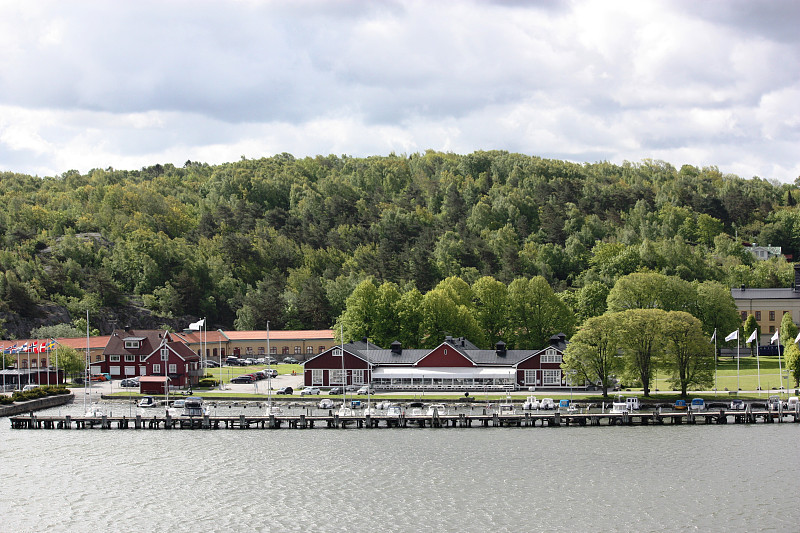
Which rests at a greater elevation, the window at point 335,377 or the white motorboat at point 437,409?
the window at point 335,377

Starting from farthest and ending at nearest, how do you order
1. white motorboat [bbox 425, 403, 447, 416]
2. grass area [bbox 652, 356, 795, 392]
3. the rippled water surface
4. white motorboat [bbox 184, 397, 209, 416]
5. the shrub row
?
1. grass area [bbox 652, 356, 795, 392]
2. the shrub row
3. white motorboat [bbox 184, 397, 209, 416]
4. white motorboat [bbox 425, 403, 447, 416]
5. the rippled water surface

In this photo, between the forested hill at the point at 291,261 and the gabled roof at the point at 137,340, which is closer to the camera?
the gabled roof at the point at 137,340

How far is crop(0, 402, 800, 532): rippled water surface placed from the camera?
1745 inches

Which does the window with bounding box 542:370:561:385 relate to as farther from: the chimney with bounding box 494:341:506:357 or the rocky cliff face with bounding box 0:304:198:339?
the rocky cliff face with bounding box 0:304:198:339

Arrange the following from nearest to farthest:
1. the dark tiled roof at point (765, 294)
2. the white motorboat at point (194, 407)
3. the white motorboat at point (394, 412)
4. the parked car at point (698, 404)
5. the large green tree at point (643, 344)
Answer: the white motorboat at point (394, 412) < the parked car at point (698, 404) < the white motorboat at point (194, 407) < the large green tree at point (643, 344) < the dark tiled roof at point (765, 294)

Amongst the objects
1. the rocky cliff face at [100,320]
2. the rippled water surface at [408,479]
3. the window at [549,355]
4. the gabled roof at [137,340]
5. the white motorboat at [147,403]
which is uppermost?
the rocky cliff face at [100,320]

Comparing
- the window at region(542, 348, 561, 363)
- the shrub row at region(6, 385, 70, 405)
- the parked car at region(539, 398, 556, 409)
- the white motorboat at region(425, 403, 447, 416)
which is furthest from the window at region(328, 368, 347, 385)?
the shrub row at region(6, 385, 70, 405)

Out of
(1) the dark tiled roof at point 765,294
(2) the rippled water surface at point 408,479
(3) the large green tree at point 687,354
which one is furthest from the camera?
(1) the dark tiled roof at point 765,294

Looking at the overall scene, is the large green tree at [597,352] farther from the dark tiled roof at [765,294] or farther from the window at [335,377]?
the dark tiled roof at [765,294]

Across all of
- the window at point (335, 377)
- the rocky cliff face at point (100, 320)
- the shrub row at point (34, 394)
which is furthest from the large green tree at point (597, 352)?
the rocky cliff face at point (100, 320)

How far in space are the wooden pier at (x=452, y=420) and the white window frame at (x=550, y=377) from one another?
1738 centimetres

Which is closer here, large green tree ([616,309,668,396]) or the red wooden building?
large green tree ([616,309,668,396])

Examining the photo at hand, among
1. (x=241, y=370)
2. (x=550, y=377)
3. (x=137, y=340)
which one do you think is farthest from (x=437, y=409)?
(x=137, y=340)

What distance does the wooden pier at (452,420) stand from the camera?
241 feet
